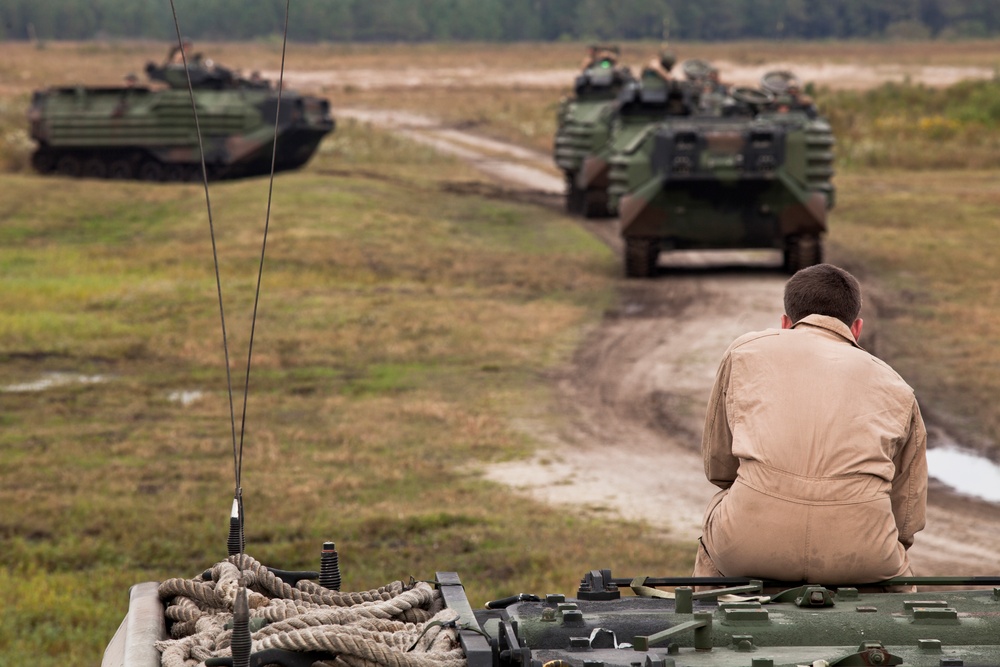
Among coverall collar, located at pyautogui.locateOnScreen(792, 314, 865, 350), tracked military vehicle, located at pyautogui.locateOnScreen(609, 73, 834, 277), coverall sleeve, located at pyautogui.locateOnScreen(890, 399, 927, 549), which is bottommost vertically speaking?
tracked military vehicle, located at pyautogui.locateOnScreen(609, 73, 834, 277)

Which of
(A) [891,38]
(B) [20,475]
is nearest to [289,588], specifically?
(B) [20,475]

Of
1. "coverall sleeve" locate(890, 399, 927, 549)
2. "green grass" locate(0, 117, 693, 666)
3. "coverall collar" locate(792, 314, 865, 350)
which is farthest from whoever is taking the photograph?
"green grass" locate(0, 117, 693, 666)

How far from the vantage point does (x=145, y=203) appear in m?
26.0

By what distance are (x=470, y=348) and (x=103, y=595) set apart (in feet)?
24.2

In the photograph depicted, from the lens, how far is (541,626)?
10.2 feet

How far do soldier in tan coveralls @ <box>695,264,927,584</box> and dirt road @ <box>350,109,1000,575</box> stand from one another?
174 inches

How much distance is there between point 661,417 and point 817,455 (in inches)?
322

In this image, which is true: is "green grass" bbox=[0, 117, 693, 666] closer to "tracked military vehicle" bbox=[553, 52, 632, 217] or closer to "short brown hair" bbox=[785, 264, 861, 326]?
"tracked military vehicle" bbox=[553, 52, 632, 217]

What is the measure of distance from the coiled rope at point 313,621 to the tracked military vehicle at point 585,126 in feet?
68.4

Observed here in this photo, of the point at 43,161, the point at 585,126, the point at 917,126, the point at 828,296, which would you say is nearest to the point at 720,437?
the point at 828,296

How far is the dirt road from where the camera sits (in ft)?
30.0

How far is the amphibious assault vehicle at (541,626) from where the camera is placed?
2.84 meters

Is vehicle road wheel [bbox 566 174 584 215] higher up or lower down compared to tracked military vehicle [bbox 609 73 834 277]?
lower down

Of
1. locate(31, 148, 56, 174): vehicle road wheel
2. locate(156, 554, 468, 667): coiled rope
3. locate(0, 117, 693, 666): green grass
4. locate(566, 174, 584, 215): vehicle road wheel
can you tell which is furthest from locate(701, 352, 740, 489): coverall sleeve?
locate(31, 148, 56, 174): vehicle road wheel
